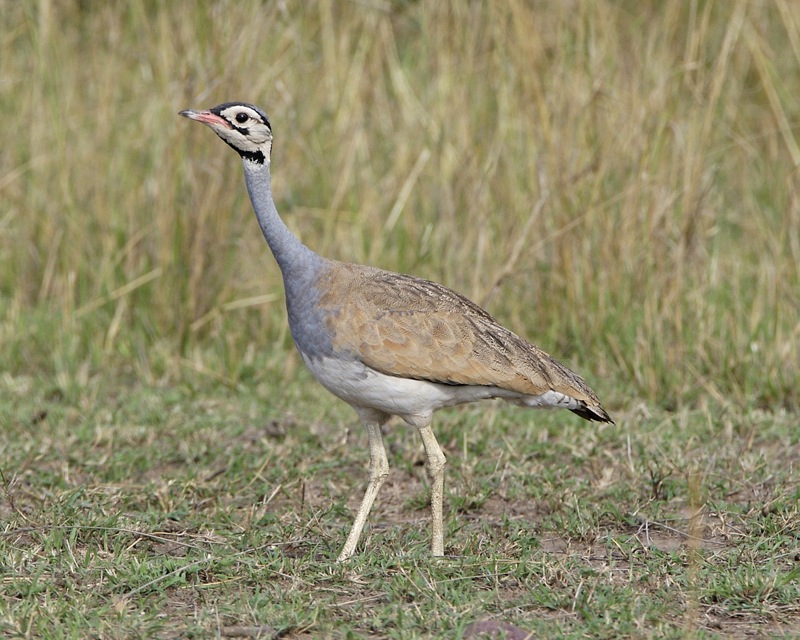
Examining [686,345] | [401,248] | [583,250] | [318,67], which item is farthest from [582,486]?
[318,67]

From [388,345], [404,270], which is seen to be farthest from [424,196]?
[388,345]

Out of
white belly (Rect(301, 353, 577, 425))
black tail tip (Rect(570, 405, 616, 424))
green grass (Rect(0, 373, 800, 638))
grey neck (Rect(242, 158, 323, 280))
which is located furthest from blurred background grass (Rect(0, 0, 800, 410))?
grey neck (Rect(242, 158, 323, 280))

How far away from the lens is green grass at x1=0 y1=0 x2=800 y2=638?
4.01 metres

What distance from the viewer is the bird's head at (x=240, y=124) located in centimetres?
453

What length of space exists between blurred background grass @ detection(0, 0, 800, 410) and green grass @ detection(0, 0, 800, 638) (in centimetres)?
2

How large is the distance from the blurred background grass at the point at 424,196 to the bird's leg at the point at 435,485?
6.32 ft

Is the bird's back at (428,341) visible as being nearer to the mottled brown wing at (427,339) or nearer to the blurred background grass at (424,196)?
the mottled brown wing at (427,339)

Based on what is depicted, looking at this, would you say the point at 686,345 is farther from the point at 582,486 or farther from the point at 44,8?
the point at 44,8

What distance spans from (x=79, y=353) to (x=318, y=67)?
8.63 feet

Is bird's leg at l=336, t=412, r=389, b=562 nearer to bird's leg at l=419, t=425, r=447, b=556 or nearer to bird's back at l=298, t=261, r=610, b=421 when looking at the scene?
bird's leg at l=419, t=425, r=447, b=556

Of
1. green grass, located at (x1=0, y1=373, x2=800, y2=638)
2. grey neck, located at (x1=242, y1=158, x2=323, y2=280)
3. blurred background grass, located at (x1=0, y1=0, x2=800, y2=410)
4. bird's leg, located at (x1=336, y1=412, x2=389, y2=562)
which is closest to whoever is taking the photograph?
green grass, located at (x1=0, y1=373, x2=800, y2=638)

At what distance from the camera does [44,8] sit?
7.21 meters

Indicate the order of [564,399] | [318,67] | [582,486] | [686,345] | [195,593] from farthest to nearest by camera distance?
1. [318,67]
2. [686,345]
3. [582,486]
4. [564,399]
5. [195,593]

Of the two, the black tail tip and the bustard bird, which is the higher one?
the bustard bird
